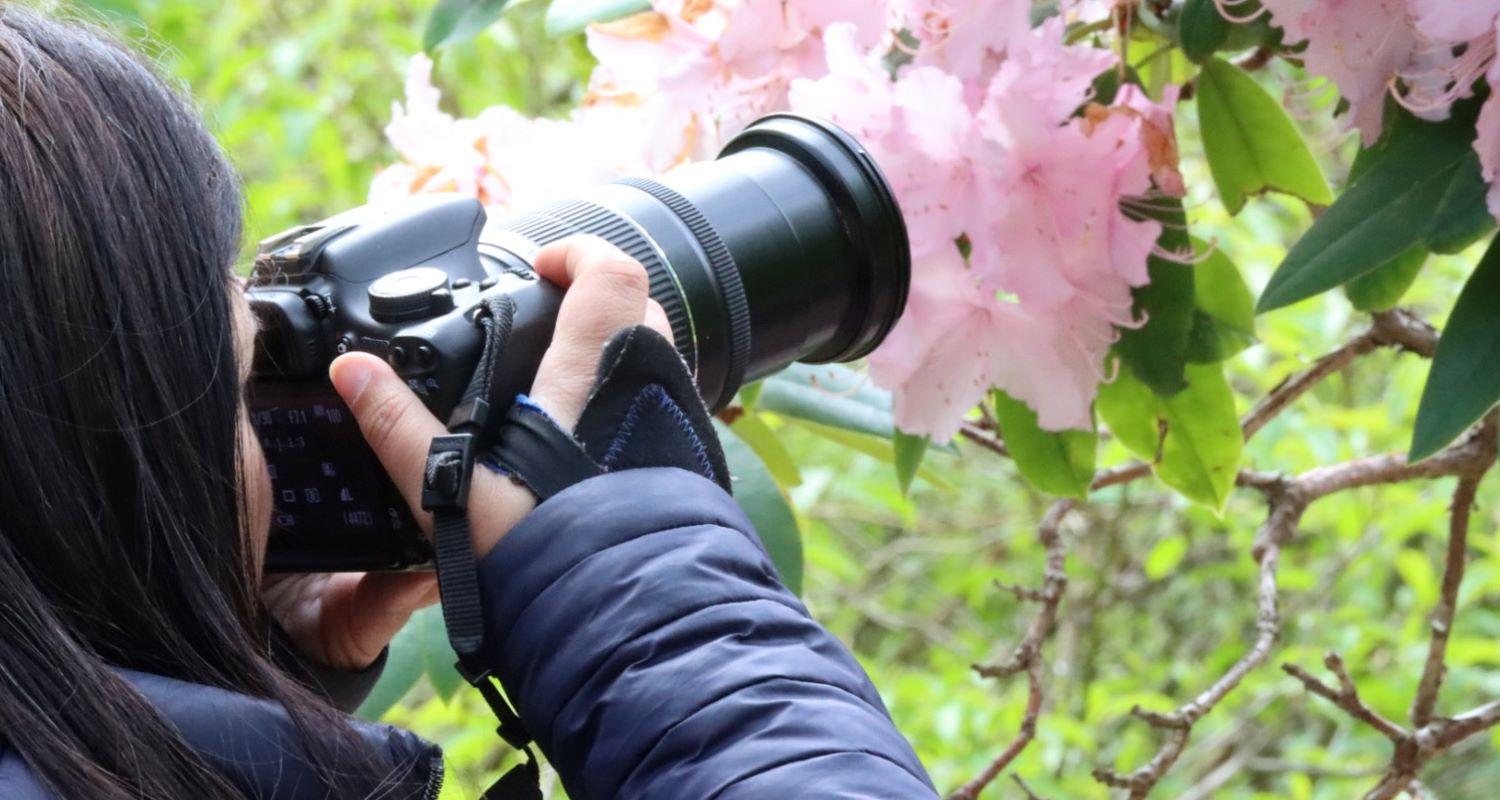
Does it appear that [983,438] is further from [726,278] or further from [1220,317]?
[726,278]

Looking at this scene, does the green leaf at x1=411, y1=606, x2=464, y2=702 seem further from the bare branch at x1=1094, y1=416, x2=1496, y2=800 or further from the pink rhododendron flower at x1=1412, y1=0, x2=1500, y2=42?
the pink rhododendron flower at x1=1412, y1=0, x2=1500, y2=42

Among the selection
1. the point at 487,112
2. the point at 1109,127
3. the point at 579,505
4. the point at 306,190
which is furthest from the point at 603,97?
the point at 306,190

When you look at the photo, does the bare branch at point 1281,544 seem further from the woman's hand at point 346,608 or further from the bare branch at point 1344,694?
the woman's hand at point 346,608

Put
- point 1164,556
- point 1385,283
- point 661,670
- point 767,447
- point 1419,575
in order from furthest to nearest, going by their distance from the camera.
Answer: point 1164,556
point 1419,575
point 767,447
point 1385,283
point 661,670

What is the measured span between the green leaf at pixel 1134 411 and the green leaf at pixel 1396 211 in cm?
15

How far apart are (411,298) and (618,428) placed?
0.09 metres

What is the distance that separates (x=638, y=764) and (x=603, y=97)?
1.45 ft

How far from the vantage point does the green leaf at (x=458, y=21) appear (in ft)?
3.15

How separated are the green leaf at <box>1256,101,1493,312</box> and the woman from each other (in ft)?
0.94

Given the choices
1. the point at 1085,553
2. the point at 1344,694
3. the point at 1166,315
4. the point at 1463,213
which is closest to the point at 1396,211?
the point at 1463,213

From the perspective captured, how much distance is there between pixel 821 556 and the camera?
1706mm

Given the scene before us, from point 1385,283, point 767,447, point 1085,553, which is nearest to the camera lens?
point 1385,283

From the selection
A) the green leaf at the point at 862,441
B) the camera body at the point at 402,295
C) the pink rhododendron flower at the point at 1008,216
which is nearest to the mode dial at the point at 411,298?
the camera body at the point at 402,295

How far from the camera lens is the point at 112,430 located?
0.55 metres
